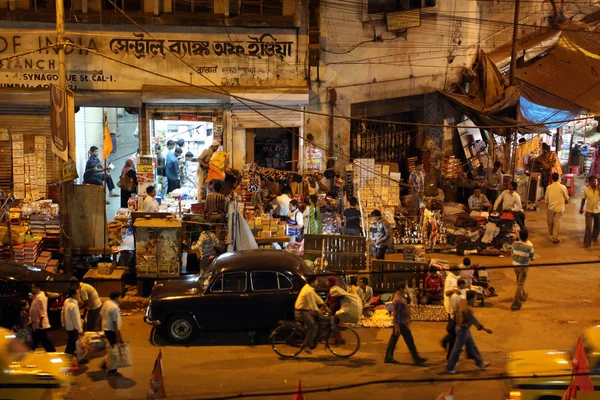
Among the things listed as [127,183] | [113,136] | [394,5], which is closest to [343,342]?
[127,183]

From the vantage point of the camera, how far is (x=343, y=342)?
1305 cm

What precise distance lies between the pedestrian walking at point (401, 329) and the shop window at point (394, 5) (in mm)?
10013

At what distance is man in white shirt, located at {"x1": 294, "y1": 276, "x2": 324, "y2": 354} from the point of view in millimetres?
12531

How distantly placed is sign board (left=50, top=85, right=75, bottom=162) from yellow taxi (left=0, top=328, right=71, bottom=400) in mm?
5418

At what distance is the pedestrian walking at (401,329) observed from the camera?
12.1 meters

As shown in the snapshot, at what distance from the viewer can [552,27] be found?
2452 centimetres

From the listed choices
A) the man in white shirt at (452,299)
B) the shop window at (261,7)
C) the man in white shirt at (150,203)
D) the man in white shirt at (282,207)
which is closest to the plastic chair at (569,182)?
the man in white shirt at (282,207)

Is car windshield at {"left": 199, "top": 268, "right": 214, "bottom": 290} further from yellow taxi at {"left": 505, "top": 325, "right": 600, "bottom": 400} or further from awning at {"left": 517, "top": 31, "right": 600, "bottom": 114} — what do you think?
awning at {"left": 517, "top": 31, "right": 600, "bottom": 114}

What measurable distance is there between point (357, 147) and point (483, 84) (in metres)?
3.92

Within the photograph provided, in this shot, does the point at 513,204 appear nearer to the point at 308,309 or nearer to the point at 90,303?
the point at 308,309

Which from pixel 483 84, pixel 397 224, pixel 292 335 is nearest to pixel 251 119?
pixel 397 224

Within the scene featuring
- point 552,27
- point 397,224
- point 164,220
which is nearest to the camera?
point 164,220

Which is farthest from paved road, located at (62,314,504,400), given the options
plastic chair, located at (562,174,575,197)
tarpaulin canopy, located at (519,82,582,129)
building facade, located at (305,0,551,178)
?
plastic chair, located at (562,174,575,197)

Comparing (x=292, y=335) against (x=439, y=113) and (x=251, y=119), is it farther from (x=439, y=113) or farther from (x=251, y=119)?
(x=439, y=113)
